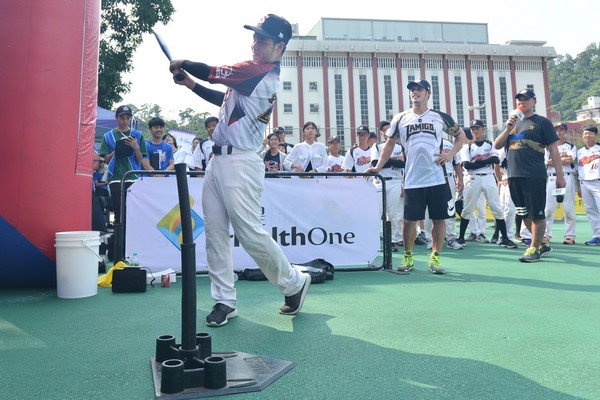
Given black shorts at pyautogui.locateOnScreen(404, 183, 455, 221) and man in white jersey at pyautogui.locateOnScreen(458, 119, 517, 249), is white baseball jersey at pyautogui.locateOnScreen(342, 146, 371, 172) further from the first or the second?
black shorts at pyautogui.locateOnScreen(404, 183, 455, 221)

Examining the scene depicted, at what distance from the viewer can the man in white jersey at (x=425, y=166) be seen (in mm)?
5180

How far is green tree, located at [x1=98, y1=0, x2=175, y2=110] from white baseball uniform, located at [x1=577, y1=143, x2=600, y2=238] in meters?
14.2

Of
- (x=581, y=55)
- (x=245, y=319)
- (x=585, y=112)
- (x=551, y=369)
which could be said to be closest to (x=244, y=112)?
(x=245, y=319)

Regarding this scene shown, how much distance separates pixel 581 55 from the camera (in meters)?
126

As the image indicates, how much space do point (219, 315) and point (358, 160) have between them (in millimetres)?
6408

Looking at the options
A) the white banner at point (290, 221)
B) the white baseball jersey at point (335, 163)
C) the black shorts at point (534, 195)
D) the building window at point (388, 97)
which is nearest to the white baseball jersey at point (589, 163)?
the black shorts at point (534, 195)

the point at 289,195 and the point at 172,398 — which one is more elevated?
the point at 289,195

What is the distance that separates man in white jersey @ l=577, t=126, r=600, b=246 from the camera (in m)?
8.12

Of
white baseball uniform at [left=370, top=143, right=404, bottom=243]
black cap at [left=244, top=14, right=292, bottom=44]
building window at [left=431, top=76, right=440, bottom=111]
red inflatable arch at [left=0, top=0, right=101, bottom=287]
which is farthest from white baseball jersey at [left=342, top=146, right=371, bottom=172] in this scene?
building window at [left=431, top=76, right=440, bottom=111]

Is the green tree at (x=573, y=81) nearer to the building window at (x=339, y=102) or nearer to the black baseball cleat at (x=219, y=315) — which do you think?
the building window at (x=339, y=102)

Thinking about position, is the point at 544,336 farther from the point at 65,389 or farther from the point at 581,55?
the point at 581,55

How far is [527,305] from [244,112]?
2555mm

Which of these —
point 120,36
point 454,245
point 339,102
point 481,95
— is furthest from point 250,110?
point 481,95

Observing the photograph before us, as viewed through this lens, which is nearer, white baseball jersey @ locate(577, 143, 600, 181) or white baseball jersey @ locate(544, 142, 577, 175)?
white baseball jersey @ locate(577, 143, 600, 181)
